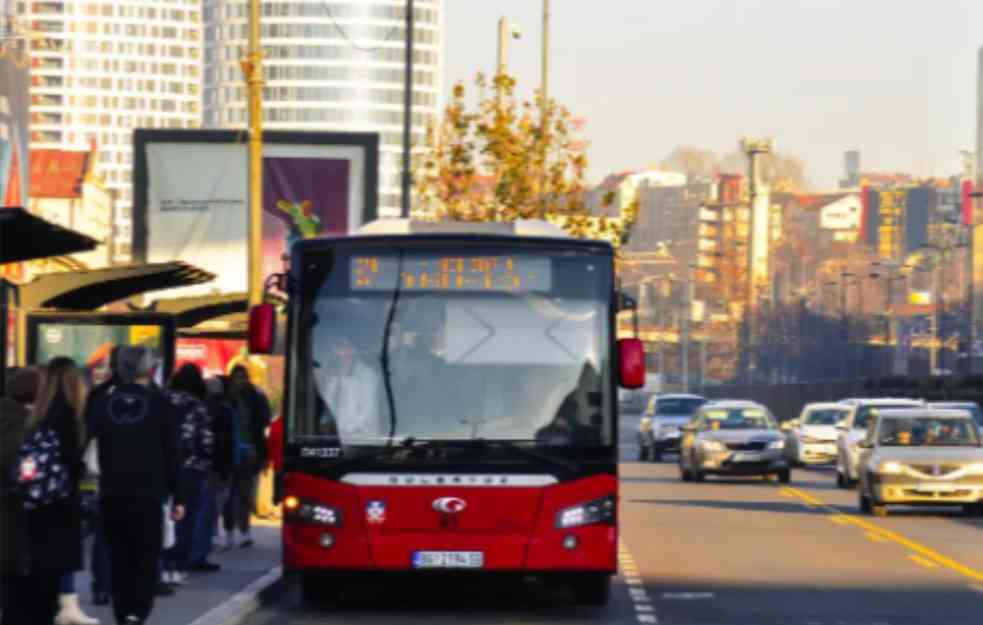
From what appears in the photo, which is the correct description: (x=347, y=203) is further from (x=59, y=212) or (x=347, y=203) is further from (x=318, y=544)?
(x=59, y=212)

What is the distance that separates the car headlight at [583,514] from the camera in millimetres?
19594

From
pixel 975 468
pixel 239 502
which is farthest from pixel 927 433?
pixel 239 502

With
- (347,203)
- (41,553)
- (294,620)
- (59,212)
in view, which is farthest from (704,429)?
(59,212)

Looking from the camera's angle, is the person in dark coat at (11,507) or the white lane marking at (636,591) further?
the white lane marking at (636,591)

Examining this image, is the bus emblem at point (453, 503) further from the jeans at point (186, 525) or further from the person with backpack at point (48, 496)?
the person with backpack at point (48, 496)

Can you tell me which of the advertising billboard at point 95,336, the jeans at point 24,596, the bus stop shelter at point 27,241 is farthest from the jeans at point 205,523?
the jeans at point 24,596

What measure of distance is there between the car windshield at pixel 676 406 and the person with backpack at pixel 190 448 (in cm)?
4468

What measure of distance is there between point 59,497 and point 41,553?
309 mm

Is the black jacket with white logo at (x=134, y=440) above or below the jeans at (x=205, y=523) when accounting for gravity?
above

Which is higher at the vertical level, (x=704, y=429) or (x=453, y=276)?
(x=453, y=276)

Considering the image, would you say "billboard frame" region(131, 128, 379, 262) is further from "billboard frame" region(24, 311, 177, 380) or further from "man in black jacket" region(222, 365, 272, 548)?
"billboard frame" region(24, 311, 177, 380)

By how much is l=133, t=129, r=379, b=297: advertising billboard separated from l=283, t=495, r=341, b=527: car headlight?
101 feet

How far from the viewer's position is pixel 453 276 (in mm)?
20141

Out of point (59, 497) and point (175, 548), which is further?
point (175, 548)
